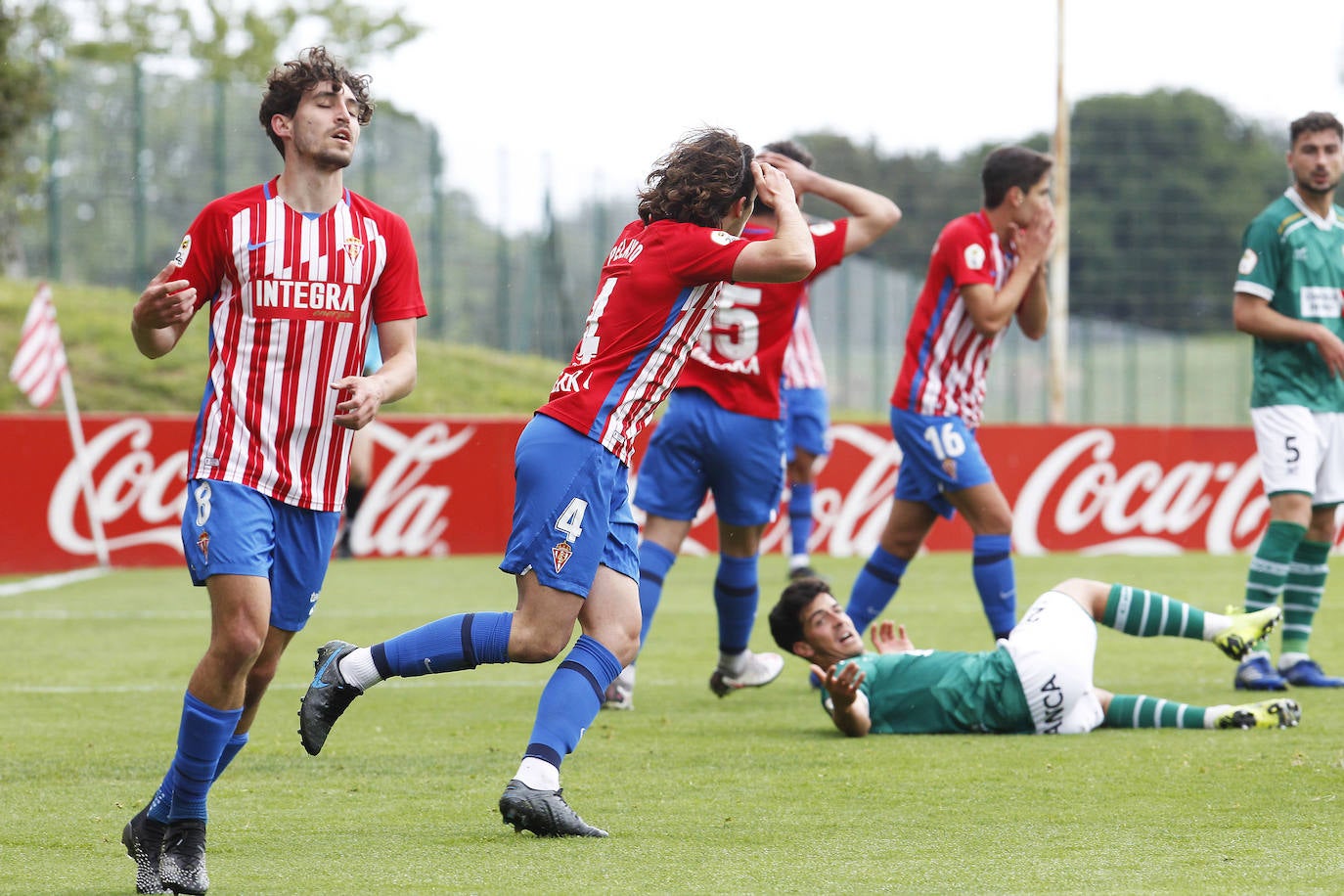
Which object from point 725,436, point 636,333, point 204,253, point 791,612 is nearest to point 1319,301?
point 725,436

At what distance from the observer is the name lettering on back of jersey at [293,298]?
13.7 feet

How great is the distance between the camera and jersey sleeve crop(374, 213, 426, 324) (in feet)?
14.4

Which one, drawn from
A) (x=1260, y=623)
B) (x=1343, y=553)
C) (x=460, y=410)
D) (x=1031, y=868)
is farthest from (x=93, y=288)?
(x=1031, y=868)

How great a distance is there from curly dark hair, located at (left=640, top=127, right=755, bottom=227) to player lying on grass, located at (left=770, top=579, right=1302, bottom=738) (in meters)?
1.86

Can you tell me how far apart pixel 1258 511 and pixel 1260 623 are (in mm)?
9645

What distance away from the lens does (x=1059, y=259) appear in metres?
20.1

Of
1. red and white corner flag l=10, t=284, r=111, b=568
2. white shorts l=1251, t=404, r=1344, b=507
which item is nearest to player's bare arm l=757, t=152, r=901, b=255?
white shorts l=1251, t=404, r=1344, b=507

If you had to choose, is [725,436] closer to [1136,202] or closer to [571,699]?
[571,699]

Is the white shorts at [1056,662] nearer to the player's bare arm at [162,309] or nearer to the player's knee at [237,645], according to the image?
the player's knee at [237,645]

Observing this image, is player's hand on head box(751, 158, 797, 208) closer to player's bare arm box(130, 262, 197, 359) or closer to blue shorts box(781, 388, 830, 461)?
player's bare arm box(130, 262, 197, 359)

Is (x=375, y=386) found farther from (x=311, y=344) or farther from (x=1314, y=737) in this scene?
(x=1314, y=737)

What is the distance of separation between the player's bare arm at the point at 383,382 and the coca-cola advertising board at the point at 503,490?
9.26m

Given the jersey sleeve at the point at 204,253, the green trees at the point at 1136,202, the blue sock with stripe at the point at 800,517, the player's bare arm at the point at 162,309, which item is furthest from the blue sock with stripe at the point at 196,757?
the green trees at the point at 1136,202

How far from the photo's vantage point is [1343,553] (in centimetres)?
1486
